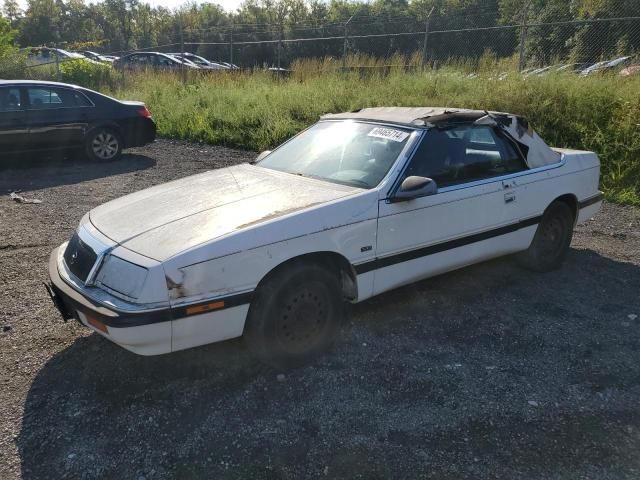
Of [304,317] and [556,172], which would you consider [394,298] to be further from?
[556,172]

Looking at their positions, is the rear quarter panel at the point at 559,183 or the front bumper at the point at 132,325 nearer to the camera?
the front bumper at the point at 132,325

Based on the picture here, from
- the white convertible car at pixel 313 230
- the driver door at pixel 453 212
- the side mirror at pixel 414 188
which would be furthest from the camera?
the driver door at pixel 453 212

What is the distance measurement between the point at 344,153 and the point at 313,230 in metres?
1.09

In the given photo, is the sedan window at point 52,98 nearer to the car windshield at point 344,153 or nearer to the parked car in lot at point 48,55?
the car windshield at point 344,153

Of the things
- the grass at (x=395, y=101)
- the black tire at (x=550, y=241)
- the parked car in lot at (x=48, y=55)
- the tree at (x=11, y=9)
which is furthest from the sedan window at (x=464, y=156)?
the tree at (x=11, y=9)

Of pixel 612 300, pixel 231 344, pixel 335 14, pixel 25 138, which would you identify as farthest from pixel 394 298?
pixel 335 14

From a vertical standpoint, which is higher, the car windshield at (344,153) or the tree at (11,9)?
the tree at (11,9)

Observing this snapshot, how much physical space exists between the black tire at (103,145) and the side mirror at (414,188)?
7662 millimetres

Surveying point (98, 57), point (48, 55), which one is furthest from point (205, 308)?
point (48, 55)

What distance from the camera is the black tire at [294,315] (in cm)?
316

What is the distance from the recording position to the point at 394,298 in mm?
4406

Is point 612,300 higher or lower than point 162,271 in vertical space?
lower

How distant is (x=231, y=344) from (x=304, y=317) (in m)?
0.62

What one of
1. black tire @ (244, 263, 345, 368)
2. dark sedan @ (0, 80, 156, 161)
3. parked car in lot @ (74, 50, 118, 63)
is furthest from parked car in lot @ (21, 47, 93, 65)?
black tire @ (244, 263, 345, 368)
